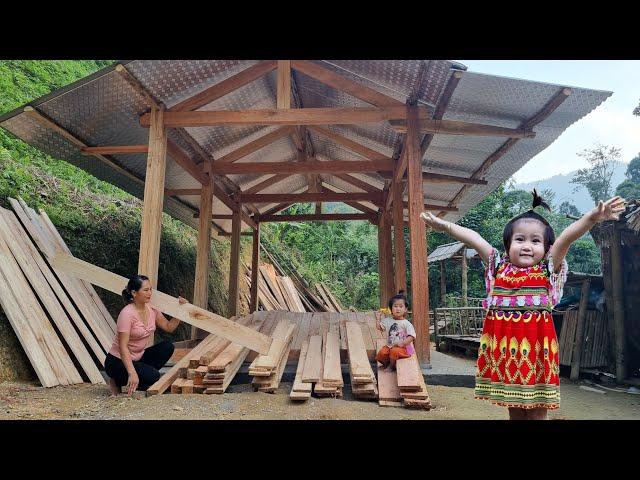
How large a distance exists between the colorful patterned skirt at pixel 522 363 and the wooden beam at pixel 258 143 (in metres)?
5.73

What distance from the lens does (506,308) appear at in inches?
89.7

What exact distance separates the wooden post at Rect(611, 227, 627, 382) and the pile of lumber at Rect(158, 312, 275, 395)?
18.3 ft

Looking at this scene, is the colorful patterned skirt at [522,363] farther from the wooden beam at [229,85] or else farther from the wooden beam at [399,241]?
the wooden beam at [399,241]

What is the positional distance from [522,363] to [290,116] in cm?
420

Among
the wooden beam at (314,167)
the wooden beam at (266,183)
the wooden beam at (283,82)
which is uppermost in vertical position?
the wooden beam at (283,82)

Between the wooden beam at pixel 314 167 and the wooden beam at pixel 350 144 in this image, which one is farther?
the wooden beam at pixel 314 167

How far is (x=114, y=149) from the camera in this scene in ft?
19.4

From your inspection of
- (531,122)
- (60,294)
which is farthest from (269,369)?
(531,122)

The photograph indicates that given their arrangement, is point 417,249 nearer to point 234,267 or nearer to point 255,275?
point 234,267

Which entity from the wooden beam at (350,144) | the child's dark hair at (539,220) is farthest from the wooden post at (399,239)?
the child's dark hair at (539,220)

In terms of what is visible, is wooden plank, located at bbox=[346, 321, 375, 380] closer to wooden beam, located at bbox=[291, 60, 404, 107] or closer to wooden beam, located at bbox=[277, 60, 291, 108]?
wooden beam, located at bbox=[291, 60, 404, 107]

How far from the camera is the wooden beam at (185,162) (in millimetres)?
6359
